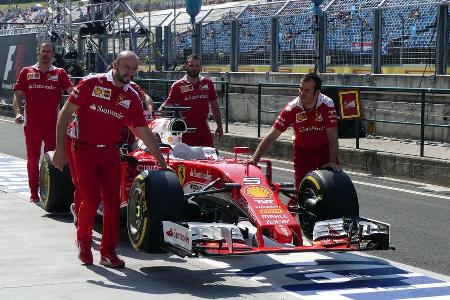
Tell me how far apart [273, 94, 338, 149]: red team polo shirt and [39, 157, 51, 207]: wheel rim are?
3.05 metres

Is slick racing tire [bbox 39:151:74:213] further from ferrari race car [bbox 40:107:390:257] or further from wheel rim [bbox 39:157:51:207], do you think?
ferrari race car [bbox 40:107:390:257]

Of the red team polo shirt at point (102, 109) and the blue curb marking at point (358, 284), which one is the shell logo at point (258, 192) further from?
the red team polo shirt at point (102, 109)

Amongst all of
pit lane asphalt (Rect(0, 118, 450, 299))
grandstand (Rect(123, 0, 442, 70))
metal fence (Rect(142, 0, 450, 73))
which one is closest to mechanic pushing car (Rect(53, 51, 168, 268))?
pit lane asphalt (Rect(0, 118, 450, 299))

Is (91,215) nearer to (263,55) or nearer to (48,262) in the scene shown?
(48,262)

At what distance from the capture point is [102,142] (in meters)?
8.68

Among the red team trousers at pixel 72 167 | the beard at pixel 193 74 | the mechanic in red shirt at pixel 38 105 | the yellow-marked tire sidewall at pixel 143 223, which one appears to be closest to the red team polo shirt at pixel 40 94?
the mechanic in red shirt at pixel 38 105

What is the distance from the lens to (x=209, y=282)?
26.8ft

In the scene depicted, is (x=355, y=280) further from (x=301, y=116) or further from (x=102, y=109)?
(x=102, y=109)

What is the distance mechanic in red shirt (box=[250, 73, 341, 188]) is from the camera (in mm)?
9664

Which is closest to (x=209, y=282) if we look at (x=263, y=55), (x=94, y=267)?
(x=94, y=267)

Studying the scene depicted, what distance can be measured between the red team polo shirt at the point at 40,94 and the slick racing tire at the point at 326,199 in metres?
4.58

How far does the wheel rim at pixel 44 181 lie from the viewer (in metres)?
11.5

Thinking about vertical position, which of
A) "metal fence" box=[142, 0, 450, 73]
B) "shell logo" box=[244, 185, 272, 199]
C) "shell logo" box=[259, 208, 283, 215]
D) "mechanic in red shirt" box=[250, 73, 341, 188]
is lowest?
"shell logo" box=[259, 208, 283, 215]

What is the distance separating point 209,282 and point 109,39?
28.7 m
